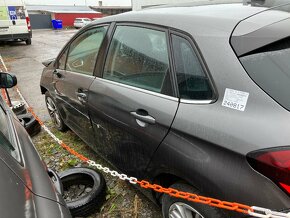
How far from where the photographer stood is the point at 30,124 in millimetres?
4465

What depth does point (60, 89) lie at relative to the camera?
12.3 ft

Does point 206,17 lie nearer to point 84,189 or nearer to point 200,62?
point 200,62

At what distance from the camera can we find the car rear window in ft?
5.06

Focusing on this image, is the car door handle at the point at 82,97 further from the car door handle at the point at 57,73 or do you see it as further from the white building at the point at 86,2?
the white building at the point at 86,2

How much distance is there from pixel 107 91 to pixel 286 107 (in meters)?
1.59

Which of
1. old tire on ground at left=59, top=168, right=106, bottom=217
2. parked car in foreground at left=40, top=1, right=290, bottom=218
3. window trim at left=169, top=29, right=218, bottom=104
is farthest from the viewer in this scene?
old tire on ground at left=59, top=168, right=106, bottom=217

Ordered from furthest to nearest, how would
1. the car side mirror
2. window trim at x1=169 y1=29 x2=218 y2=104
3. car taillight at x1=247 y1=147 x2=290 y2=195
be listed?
the car side mirror
window trim at x1=169 y1=29 x2=218 y2=104
car taillight at x1=247 y1=147 x2=290 y2=195

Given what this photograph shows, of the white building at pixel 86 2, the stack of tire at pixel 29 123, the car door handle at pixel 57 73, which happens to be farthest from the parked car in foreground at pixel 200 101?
the white building at pixel 86 2

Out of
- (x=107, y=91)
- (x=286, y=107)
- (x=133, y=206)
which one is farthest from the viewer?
(x=133, y=206)

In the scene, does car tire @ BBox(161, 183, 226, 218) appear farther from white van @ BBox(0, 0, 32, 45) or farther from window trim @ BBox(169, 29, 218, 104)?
white van @ BBox(0, 0, 32, 45)

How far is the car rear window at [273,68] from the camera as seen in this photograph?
154cm

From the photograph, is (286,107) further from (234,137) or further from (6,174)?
(6,174)

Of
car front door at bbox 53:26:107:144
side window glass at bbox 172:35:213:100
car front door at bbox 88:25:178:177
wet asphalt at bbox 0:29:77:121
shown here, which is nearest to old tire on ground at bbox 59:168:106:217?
car front door at bbox 88:25:178:177

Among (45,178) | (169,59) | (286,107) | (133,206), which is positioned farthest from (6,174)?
(133,206)
